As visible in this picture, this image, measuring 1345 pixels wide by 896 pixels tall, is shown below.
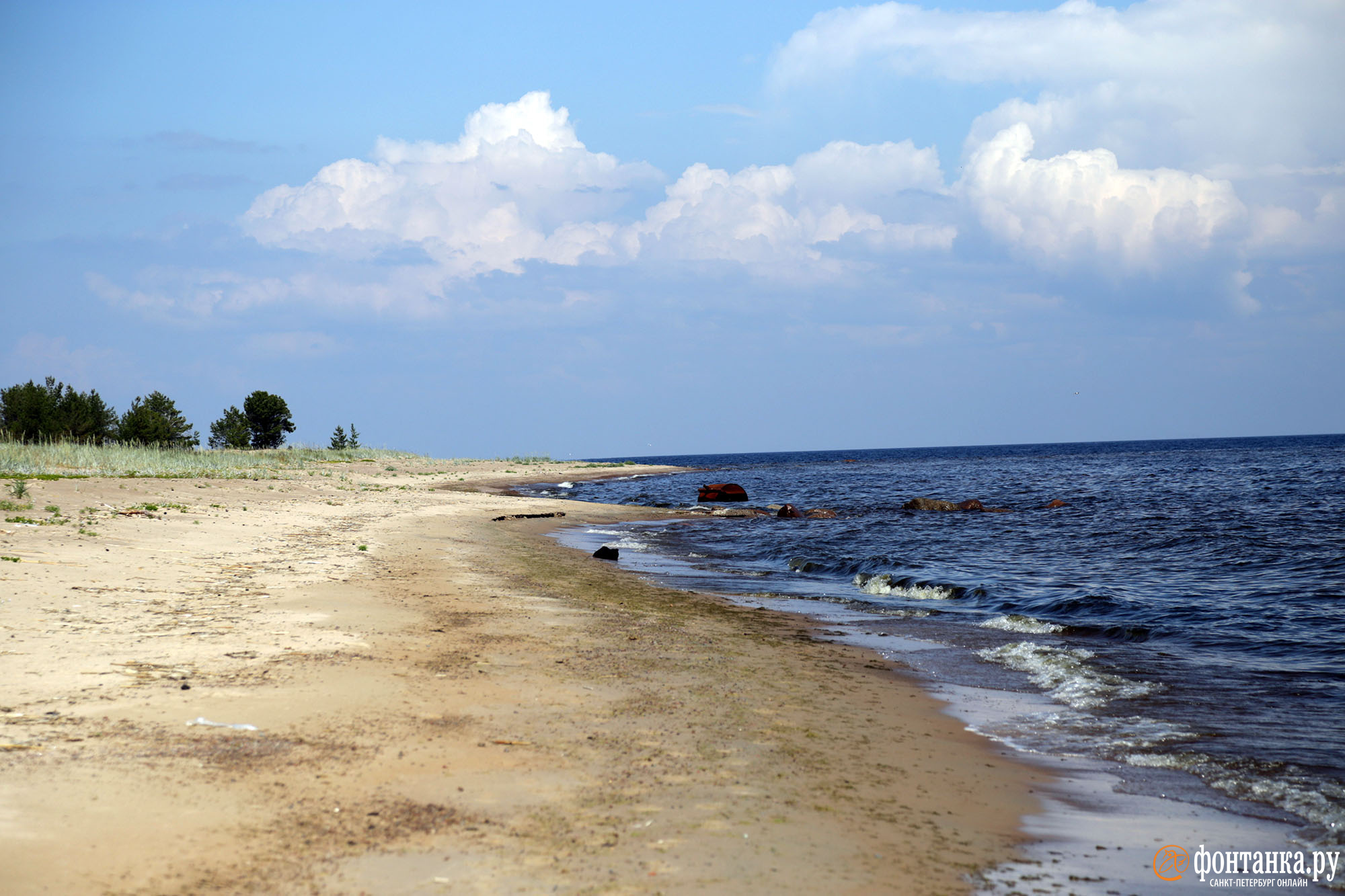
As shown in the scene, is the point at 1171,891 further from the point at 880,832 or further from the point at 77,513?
the point at 77,513

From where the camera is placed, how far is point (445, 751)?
261 inches

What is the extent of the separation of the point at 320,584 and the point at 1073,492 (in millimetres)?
46846

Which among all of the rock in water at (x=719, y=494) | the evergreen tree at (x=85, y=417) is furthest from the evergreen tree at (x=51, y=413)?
the rock in water at (x=719, y=494)

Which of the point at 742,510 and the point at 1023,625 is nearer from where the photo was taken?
the point at 1023,625

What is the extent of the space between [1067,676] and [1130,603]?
622cm

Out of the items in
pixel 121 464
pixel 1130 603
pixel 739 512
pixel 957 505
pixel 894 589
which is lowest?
pixel 894 589

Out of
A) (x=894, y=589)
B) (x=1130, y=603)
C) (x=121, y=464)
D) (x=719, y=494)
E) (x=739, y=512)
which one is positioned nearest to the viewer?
(x=1130, y=603)

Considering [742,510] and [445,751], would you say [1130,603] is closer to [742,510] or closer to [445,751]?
[445,751]

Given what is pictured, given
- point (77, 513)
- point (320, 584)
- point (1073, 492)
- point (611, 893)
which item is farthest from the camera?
point (1073, 492)

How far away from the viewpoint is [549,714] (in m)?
7.80

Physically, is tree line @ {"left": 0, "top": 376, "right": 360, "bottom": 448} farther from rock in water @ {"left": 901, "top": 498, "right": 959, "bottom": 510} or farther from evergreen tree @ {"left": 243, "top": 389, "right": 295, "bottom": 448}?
rock in water @ {"left": 901, "top": 498, "right": 959, "bottom": 510}

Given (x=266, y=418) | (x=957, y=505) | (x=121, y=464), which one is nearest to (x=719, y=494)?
(x=957, y=505)

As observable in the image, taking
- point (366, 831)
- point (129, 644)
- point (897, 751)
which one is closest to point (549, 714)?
point (366, 831)

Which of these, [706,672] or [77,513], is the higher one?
[77,513]
